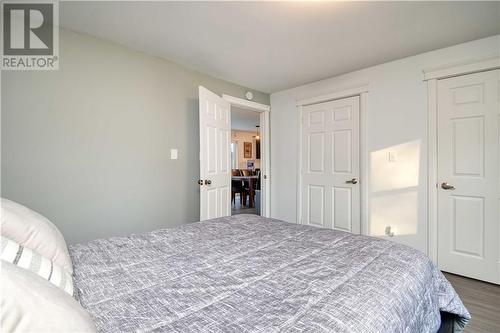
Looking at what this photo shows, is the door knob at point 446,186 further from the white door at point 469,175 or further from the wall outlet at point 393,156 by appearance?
the wall outlet at point 393,156

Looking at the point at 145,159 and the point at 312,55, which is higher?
the point at 312,55

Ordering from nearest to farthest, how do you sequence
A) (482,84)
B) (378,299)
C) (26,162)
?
(378,299) → (26,162) → (482,84)

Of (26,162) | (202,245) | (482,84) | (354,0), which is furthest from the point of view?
(482,84)

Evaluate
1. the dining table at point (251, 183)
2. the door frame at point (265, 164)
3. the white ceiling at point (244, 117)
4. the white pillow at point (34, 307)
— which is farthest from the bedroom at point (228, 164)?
the dining table at point (251, 183)

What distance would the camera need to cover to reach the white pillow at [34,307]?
47 centimetres

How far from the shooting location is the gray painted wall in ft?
6.38

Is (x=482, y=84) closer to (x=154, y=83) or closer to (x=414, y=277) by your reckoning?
(x=414, y=277)

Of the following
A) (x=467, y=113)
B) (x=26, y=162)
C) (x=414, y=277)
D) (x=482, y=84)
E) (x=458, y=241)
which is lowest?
(x=458, y=241)

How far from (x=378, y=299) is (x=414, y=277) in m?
0.35

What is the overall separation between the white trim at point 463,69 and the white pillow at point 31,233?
3.34m

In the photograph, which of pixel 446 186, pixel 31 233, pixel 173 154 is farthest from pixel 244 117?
pixel 31 233

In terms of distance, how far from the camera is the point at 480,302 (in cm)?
201

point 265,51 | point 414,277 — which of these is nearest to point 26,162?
point 265,51

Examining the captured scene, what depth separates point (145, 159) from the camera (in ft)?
8.53
